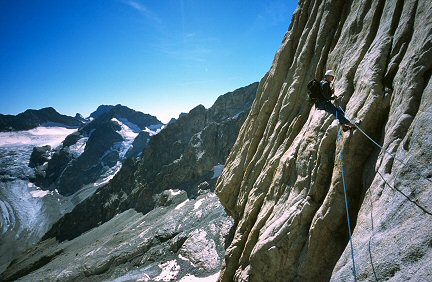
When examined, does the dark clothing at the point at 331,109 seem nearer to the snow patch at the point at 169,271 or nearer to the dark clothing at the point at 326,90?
the dark clothing at the point at 326,90

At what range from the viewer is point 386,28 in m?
12.1

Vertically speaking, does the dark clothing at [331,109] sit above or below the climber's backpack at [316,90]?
below

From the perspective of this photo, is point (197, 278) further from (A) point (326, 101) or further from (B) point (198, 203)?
(A) point (326, 101)

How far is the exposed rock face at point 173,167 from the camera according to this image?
11088 centimetres

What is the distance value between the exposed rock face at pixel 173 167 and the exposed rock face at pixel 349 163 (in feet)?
257

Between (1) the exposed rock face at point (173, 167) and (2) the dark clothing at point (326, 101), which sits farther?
(1) the exposed rock face at point (173, 167)

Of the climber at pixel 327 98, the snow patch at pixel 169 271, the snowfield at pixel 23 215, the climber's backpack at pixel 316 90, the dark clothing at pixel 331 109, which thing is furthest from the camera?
the snowfield at pixel 23 215

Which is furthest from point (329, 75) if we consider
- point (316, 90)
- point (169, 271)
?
point (169, 271)

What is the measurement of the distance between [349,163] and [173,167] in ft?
359

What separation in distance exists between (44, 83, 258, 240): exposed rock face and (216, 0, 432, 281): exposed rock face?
3089 inches

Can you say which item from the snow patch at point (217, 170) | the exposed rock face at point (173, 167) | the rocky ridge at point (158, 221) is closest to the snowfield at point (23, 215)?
the exposed rock face at point (173, 167)

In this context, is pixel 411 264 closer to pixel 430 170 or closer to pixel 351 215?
pixel 430 170

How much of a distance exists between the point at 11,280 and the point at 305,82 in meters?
113

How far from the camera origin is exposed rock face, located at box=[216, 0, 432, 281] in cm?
800
